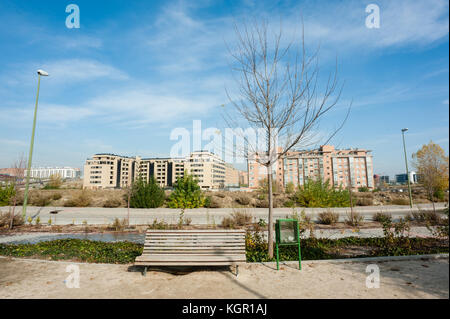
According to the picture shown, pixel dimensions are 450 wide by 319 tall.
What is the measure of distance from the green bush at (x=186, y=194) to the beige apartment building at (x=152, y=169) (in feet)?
230

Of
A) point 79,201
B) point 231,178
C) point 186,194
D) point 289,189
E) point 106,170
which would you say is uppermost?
point 231,178

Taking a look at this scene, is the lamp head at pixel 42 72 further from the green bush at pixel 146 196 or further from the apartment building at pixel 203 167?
the apartment building at pixel 203 167

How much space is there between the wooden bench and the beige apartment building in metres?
85.3

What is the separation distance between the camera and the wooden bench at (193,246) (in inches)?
202

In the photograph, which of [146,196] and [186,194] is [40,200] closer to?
[146,196]

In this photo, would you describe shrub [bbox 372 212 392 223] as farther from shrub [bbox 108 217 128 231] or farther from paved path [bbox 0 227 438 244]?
shrub [bbox 108 217 128 231]

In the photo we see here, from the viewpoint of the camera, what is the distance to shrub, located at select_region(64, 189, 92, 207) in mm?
22781

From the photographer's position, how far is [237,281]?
4711mm

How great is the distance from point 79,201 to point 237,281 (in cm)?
2273

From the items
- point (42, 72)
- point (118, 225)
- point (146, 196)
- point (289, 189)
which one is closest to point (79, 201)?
point (146, 196)

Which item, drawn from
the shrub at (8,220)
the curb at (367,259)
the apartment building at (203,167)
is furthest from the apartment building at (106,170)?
the curb at (367,259)

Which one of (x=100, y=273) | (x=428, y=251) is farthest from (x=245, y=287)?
(x=428, y=251)
